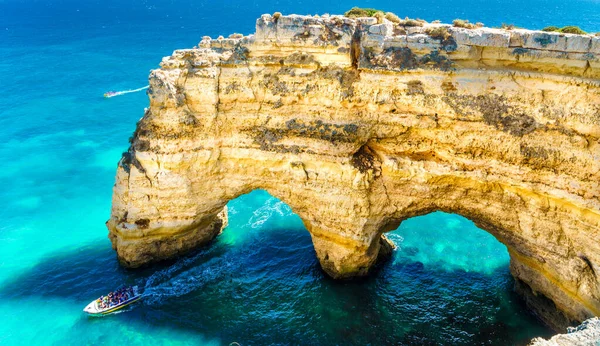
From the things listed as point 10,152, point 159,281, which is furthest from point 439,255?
point 10,152

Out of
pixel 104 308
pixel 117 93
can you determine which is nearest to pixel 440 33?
pixel 104 308

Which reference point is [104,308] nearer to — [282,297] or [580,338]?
[282,297]

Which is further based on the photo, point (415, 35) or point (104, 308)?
point (104, 308)

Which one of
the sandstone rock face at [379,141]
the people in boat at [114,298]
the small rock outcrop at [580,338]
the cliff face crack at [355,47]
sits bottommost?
the people in boat at [114,298]

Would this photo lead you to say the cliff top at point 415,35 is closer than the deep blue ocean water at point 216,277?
Yes

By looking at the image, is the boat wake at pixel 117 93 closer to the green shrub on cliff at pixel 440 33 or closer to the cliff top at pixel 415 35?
the cliff top at pixel 415 35

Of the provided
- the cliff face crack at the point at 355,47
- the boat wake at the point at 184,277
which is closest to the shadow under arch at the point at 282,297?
the boat wake at the point at 184,277

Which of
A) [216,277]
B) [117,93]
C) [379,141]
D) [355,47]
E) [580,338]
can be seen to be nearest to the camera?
[580,338]

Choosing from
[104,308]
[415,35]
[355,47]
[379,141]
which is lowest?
[104,308]
